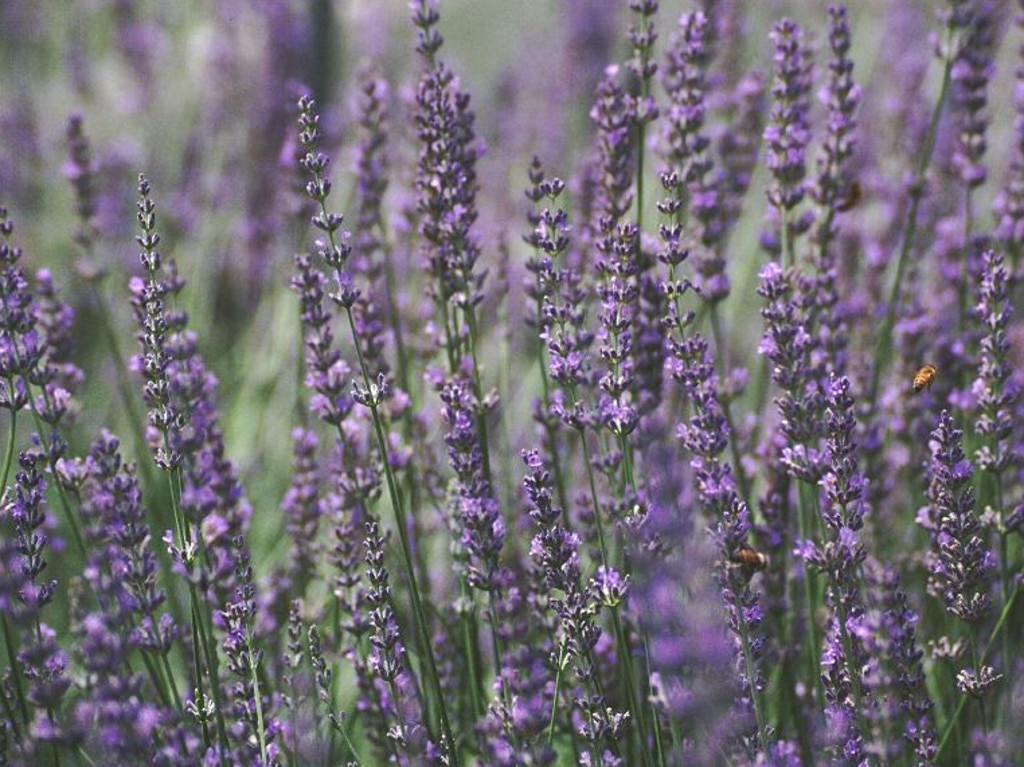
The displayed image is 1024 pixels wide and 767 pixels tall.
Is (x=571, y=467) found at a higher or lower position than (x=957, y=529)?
higher

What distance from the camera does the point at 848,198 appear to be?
3123 mm

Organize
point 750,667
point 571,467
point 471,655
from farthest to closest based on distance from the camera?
point 571,467 < point 471,655 < point 750,667

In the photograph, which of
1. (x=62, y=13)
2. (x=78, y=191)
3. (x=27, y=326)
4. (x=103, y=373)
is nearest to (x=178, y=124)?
(x=62, y=13)

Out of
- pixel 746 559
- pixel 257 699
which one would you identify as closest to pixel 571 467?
pixel 746 559

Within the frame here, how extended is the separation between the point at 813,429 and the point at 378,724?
1.03 metres

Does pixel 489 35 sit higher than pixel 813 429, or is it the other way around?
pixel 489 35

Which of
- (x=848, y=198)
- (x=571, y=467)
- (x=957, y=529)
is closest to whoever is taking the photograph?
(x=957, y=529)

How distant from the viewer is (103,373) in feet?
15.6

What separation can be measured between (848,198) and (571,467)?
40.7 inches

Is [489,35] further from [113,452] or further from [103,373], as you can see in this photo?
[113,452]

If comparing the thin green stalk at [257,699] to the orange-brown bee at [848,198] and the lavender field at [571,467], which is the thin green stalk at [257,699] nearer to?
the lavender field at [571,467]

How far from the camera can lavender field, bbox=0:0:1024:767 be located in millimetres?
1867

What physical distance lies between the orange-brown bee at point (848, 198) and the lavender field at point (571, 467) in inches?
1.0

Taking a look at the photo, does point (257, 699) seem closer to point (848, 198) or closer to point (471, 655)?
point (471, 655)
